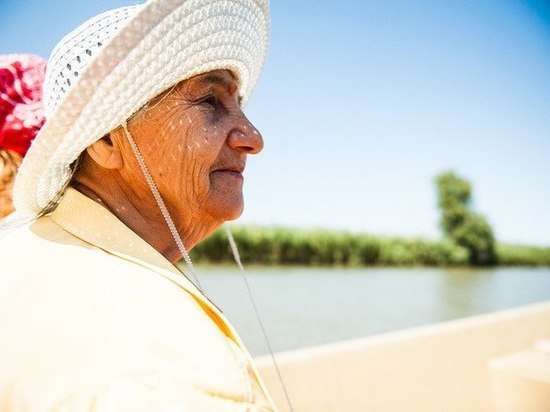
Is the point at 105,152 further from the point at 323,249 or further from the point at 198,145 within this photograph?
the point at 323,249

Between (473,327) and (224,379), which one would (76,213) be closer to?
(224,379)

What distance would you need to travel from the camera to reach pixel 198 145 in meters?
1.14

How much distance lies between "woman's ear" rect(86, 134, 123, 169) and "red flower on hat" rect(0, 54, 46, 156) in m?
0.65

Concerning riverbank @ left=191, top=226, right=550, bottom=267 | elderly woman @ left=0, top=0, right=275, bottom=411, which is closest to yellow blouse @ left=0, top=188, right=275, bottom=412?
elderly woman @ left=0, top=0, right=275, bottom=411

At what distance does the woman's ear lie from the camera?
108cm

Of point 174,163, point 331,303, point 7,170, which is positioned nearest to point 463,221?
point 331,303

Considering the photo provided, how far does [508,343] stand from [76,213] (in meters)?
4.45

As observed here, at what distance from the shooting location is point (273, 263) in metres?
24.3

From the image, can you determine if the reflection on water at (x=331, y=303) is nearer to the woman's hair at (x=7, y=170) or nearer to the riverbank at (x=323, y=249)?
the riverbank at (x=323, y=249)

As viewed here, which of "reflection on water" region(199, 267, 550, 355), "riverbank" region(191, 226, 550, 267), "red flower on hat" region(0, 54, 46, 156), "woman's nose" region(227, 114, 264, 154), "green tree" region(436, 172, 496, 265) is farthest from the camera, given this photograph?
"green tree" region(436, 172, 496, 265)

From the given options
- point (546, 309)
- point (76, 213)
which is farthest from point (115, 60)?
point (546, 309)

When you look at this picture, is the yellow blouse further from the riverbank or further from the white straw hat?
the riverbank

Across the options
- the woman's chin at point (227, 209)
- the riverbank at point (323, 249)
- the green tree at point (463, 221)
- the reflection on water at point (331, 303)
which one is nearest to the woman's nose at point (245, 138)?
the woman's chin at point (227, 209)

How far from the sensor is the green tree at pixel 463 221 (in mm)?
44844
